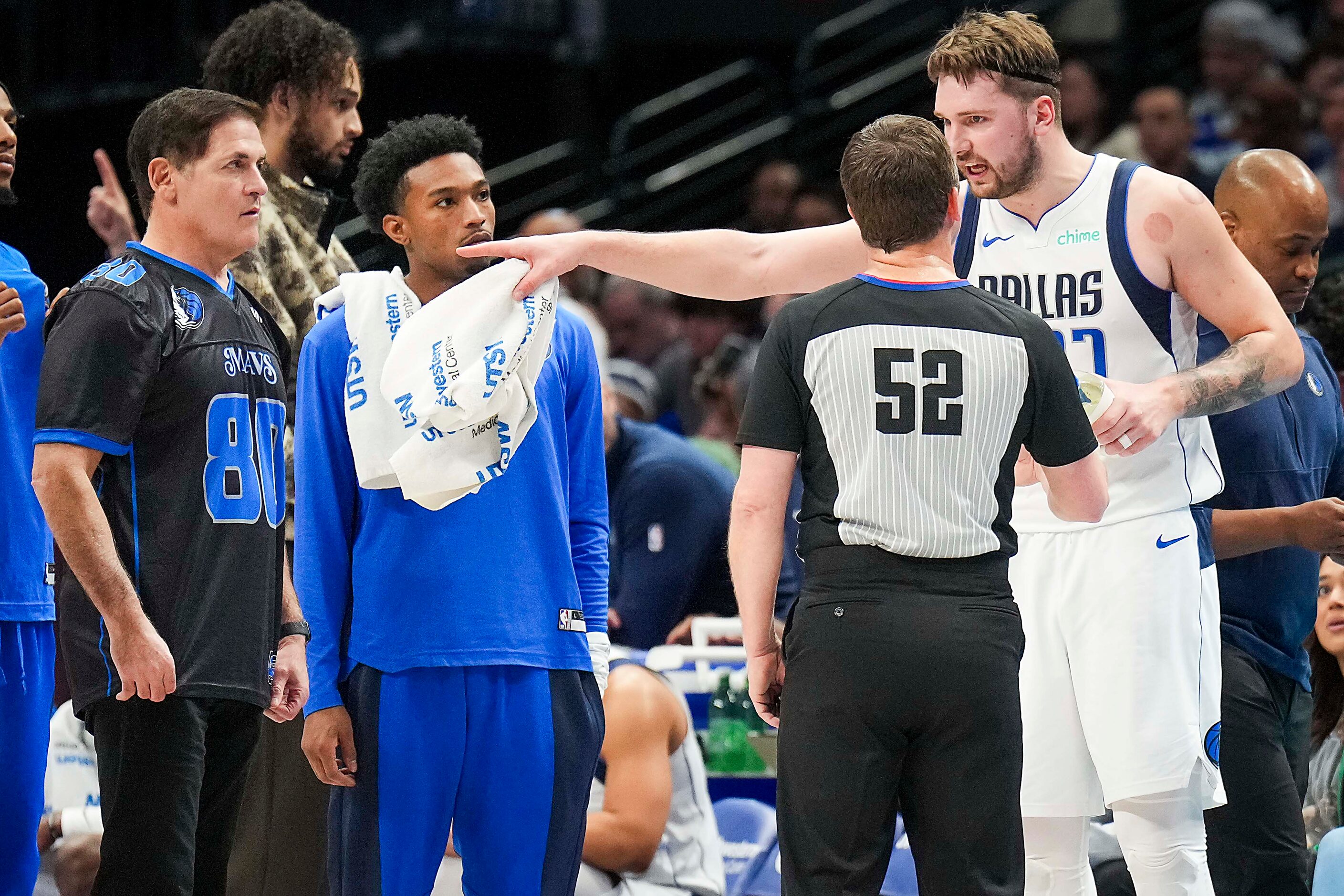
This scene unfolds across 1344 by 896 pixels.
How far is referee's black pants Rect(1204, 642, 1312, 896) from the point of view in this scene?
12.8ft

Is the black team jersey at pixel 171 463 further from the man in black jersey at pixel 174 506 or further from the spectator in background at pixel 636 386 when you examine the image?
the spectator in background at pixel 636 386

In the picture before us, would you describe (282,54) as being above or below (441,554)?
above

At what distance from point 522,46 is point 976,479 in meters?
8.53

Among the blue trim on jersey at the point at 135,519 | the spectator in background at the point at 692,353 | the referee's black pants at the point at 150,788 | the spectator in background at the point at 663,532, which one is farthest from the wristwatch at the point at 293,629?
the spectator in background at the point at 692,353

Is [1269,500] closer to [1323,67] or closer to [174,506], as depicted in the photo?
[174,506]

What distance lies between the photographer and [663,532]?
6.24m

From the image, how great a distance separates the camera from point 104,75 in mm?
9484

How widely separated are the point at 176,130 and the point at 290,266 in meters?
0.58

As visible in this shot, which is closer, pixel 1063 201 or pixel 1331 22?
pixel 1063 201

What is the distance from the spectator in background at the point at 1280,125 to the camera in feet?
30.8

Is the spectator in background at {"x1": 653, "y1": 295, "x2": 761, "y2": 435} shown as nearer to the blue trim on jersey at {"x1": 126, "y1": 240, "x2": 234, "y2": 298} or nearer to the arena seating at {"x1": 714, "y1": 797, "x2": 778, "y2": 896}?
the arena seating at {"x1": 714, "y1": 797, "x2": 778, "y2": 896}

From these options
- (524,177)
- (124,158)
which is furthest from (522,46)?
(124,158)

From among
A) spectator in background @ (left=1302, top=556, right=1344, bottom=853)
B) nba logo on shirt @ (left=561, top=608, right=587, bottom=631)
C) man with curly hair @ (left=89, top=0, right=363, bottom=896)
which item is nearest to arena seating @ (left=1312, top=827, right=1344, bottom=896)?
spectator in background @ (left=1302, top=556, right=1344, bottom=853)

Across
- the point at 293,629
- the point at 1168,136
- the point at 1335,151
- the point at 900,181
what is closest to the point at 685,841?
the point at 293,629
